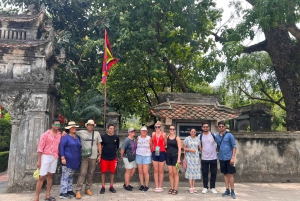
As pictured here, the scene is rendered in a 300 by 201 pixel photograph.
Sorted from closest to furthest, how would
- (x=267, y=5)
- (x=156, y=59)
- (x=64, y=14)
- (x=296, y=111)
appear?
(x=267, y=5) < (x=296, y=111) < (x=156, y=59) < (x=64, y=14)

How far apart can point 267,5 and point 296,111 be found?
16.4 feet

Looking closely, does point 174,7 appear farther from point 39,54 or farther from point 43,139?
point 43,139

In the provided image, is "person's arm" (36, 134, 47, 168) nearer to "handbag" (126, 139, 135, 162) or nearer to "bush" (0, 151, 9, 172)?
"handbag" (126, 139, 135, 162)

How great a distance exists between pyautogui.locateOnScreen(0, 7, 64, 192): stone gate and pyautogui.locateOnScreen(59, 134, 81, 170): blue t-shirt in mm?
1686

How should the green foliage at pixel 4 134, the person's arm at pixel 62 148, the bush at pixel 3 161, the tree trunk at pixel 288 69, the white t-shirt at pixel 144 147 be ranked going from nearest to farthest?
the person's arm at pixel 62 148 < the white t-shirt at pixel 144 147 < the tree trunk at pixel 288 69 < the bush at pixel 3 161 < the green foliage at pixel 4 134

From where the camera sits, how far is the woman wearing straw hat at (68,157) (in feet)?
20.7

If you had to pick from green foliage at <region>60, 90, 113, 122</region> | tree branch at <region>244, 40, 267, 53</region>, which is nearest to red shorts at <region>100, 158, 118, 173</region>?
green foliage at <region>60, 90, 113, 122</region>

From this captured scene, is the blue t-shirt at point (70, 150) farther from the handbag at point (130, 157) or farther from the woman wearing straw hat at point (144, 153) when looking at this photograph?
the woman wearing straw hat at point (144, 153)

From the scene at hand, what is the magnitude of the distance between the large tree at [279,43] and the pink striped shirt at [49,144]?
6.87 meters

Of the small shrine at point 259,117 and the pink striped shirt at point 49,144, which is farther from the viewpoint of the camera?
the small shrine at point 259,117

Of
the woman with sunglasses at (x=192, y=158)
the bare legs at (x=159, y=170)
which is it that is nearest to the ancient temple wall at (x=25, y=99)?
the bare legs at (x=159, y=170)

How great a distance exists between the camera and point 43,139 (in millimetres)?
6137

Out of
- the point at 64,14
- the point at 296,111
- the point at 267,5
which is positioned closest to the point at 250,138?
the point at 296,111

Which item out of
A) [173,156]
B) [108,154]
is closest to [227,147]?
[173,156]
